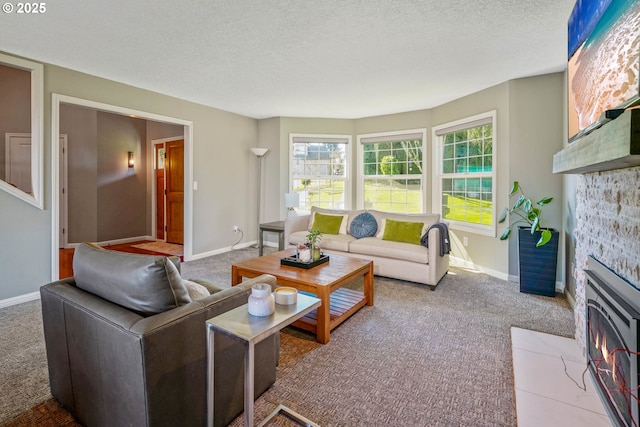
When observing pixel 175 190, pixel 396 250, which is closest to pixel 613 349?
pixel 396 250

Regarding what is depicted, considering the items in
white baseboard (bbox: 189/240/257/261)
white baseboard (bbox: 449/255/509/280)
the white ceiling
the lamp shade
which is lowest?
white baseboard (bbox: 449/255/509/280)

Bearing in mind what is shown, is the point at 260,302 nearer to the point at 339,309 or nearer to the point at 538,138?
the point at 339,309

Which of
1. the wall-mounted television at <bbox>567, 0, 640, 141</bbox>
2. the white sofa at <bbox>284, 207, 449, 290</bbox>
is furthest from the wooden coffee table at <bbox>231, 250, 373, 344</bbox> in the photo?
the wall-mounted television at <bbox>567, 0, 640, 141</bbox>

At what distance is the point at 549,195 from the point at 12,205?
5785 mm

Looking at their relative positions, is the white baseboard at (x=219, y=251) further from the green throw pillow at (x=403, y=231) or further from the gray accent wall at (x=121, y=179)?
the green throw pillow at (x=403, y=231)

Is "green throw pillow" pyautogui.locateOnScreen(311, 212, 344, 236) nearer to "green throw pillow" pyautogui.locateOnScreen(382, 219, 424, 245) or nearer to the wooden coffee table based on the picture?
"green throw pillow" pyautogui.locateOnScreen(382, 219, 424, 245)

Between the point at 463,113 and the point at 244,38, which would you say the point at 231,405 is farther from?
the point at 463,113

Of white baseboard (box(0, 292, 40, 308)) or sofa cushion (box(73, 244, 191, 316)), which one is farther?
white baseboard (box(0, 292, 40, 308))

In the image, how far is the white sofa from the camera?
11.7 feet

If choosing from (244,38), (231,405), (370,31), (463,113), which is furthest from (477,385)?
(463,113)

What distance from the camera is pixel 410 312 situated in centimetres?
297

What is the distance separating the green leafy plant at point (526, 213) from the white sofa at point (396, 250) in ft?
2.51

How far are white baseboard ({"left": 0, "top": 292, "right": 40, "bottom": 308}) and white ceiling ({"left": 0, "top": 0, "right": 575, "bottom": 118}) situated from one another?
242 centimetres

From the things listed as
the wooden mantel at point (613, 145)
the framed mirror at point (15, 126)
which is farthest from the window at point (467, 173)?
the framed mirror at point (15, 126)
